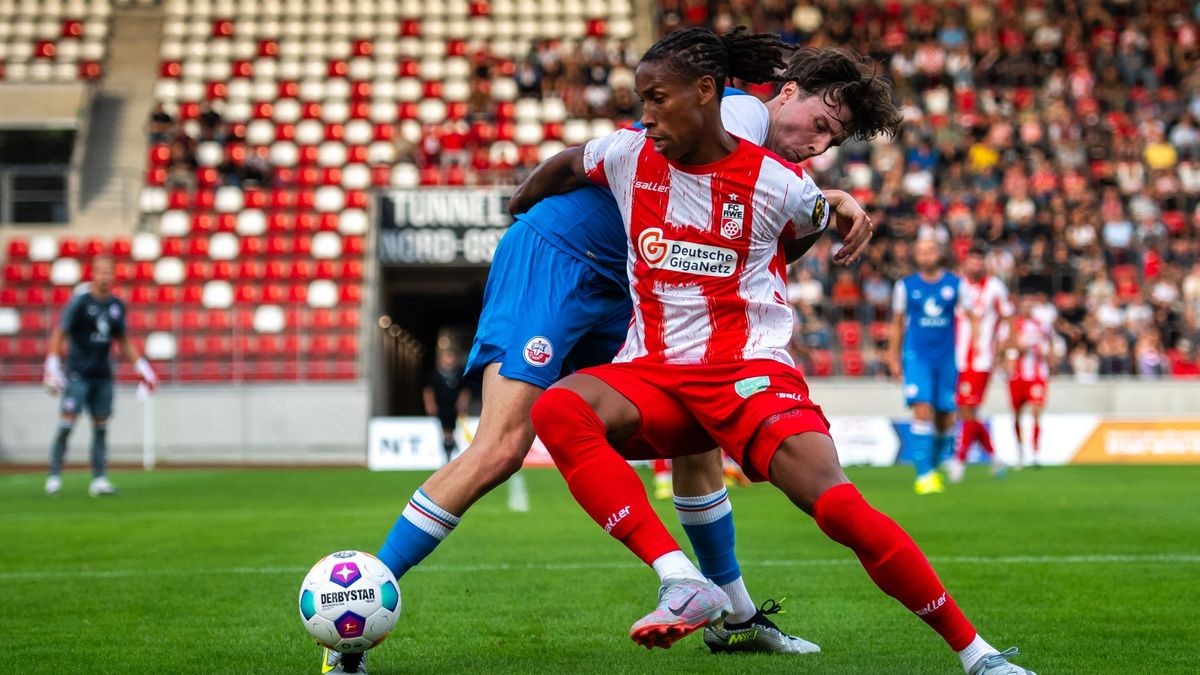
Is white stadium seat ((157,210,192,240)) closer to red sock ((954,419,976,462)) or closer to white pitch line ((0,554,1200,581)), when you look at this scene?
red sock ((954,419,976,462))

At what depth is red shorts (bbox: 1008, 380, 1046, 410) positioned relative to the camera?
1880 centimetres

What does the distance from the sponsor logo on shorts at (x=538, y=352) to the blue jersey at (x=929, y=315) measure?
9.60 meters

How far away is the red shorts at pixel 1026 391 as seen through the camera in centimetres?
1880

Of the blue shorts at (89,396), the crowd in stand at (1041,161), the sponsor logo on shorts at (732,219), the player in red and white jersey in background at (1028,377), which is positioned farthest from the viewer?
the crowd in stand at (1041,161)

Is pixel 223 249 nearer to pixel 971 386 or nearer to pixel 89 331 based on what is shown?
pixel 89 331

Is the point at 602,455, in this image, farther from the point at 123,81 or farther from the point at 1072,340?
the point at 123,81

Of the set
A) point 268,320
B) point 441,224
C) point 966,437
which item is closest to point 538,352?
point 966,437

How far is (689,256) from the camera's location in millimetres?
4410

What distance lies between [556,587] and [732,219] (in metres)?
2.94

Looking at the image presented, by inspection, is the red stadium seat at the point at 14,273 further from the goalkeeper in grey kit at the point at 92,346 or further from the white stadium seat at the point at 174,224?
the goalkeeper in grey kit at the point at 92,346

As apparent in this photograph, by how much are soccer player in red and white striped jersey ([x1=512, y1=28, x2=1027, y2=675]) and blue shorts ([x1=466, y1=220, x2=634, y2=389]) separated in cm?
33

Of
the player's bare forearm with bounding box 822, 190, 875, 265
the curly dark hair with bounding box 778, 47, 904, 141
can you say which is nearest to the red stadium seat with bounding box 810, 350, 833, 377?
the curly dark hair with bounding box 778, 47, 904, 141

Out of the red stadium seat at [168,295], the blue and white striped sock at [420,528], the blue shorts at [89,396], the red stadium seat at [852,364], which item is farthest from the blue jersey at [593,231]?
the red stadium seat at [168,295]

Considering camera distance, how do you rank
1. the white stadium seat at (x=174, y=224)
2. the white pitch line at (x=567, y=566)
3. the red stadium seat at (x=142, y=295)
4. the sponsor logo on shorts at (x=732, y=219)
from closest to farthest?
the sponsor logo on shorts at (x=732, y=219)
the white pitch line at (x=567, y=566)
the red stadium seat at (x=142, y=295)
the white stadium seat at (x=174, y=224)
